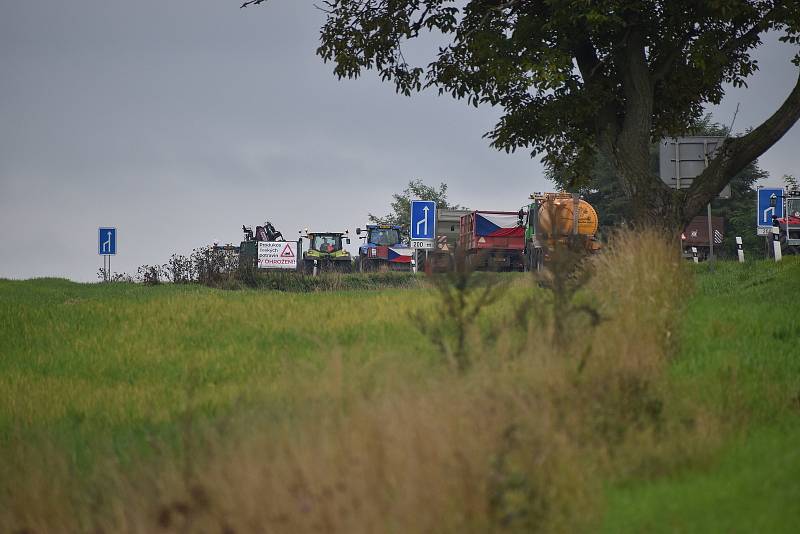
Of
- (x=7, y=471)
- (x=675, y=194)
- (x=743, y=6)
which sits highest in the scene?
(x=743, y=6)

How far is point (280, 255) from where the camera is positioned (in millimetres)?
55844

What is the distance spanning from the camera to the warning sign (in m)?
55.7

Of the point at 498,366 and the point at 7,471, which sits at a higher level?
the point at 498,366

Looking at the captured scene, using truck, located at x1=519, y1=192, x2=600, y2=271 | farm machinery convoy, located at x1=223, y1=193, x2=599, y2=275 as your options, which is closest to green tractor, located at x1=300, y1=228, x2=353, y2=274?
farm machinery convoy, located at x1=223, y1=193, x2=599, y2=275

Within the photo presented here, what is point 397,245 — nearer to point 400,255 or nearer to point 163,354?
point 400,255

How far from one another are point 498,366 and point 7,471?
13.1 feet

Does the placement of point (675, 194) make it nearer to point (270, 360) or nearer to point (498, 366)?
point (270, 360)

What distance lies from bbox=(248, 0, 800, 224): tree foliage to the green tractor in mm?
28603

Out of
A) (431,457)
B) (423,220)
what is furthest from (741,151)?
(423,220)

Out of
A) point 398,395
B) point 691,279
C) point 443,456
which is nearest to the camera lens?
point 443,456

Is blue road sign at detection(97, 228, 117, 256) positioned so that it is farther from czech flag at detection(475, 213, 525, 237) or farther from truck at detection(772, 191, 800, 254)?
truck at detection(772, 191, 800, 254)

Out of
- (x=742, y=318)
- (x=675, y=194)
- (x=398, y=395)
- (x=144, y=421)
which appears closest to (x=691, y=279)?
(x=742, y=318)

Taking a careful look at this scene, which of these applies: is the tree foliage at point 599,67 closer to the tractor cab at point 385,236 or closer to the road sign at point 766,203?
the road sign at point 766,203

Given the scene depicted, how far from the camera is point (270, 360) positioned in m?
15.1
